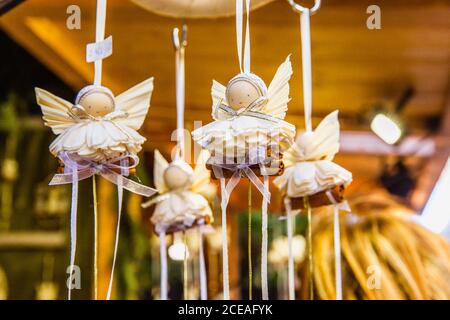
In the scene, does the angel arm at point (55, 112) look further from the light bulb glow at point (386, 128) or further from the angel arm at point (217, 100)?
the light bulb glow at point (386, 128)

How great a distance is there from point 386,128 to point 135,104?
1.48 m


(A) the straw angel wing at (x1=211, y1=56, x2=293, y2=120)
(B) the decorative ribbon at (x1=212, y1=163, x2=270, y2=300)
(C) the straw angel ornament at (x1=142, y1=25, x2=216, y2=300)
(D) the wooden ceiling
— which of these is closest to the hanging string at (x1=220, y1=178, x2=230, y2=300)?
(B) the decorative ribbon at (x1=212, y1=163, x2=270, y2=300)

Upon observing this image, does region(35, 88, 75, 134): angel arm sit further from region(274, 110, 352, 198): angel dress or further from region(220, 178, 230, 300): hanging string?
region(274, 110, 352, 198): angel dress

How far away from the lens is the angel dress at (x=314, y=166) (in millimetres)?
1202

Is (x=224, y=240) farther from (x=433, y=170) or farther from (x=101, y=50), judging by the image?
(x=433, y=170)

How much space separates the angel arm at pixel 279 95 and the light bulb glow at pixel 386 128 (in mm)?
1351

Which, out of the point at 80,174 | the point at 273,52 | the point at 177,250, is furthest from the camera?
the point at 273,52

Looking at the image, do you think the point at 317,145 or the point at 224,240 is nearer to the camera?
the point at 224,240

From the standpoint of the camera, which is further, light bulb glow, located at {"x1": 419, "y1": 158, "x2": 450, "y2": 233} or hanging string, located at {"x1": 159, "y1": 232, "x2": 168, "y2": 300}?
light bulb glow, located at {"x1": 419, "y1": 158, "x2": 450, "y2": 233}

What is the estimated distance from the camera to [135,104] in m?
1.13

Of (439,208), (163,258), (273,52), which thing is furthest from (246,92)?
(439,208)

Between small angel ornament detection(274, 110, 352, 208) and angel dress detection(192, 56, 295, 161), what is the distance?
7.6 inches

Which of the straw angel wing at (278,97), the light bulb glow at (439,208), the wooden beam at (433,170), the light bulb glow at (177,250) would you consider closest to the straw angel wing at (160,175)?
the light bulb glow at (177,250)

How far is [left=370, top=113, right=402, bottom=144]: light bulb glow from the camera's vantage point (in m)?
2.38
